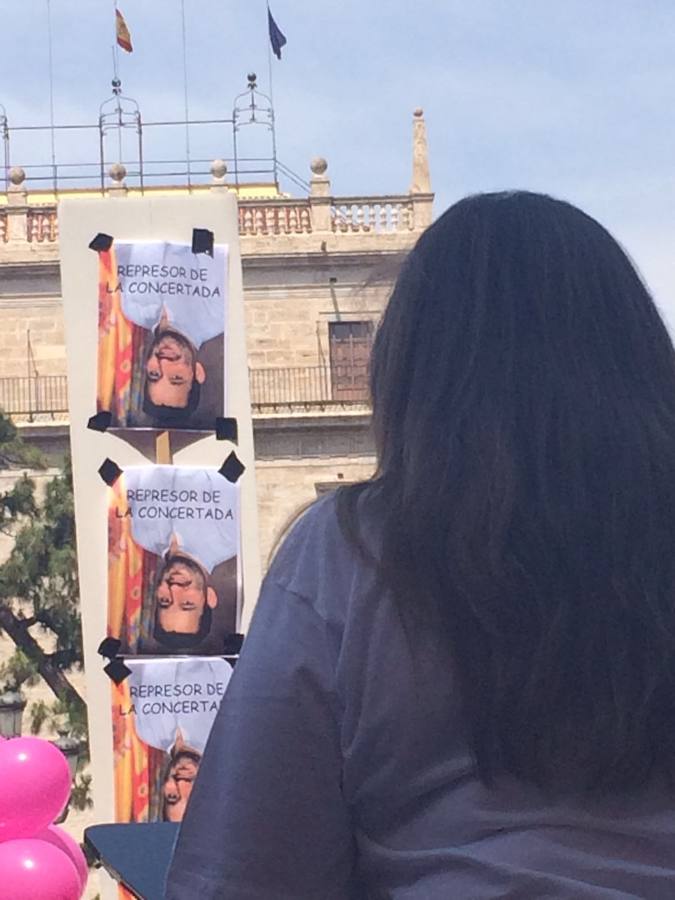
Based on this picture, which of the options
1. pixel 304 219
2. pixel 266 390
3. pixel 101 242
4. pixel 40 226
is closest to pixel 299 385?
pixel 266 390

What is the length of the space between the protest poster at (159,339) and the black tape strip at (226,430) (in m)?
0.04

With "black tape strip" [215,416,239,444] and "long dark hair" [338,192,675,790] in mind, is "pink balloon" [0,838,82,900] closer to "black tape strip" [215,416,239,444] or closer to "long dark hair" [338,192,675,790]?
"black tape strip" [215,416,239,444]

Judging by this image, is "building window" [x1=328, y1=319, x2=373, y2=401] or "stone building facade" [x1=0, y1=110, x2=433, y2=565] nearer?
"building window" [x1=328, y1=319, x2=373, y2=401]

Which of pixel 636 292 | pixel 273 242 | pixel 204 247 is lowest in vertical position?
pixel 636 292

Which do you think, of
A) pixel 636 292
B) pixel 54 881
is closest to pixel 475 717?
pixel 636 292

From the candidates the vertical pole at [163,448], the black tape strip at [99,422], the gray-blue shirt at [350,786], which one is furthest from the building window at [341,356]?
the gray-blue shirt at [350,786]

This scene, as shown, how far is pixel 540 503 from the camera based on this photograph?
1680 mm

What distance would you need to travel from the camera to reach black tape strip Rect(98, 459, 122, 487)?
28.9 ft

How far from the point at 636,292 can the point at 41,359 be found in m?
24.5

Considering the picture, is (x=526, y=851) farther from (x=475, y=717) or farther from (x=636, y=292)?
(x=636, y=292)

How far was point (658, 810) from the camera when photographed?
1.65 m

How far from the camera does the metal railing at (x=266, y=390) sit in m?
25.2

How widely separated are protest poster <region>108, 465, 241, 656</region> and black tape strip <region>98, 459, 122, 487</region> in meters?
0.02

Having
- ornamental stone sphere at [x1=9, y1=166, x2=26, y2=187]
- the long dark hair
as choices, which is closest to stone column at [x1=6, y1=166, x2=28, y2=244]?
ornamental stone sphere at [x1=9, y1=166, x2=26, y2=187]
